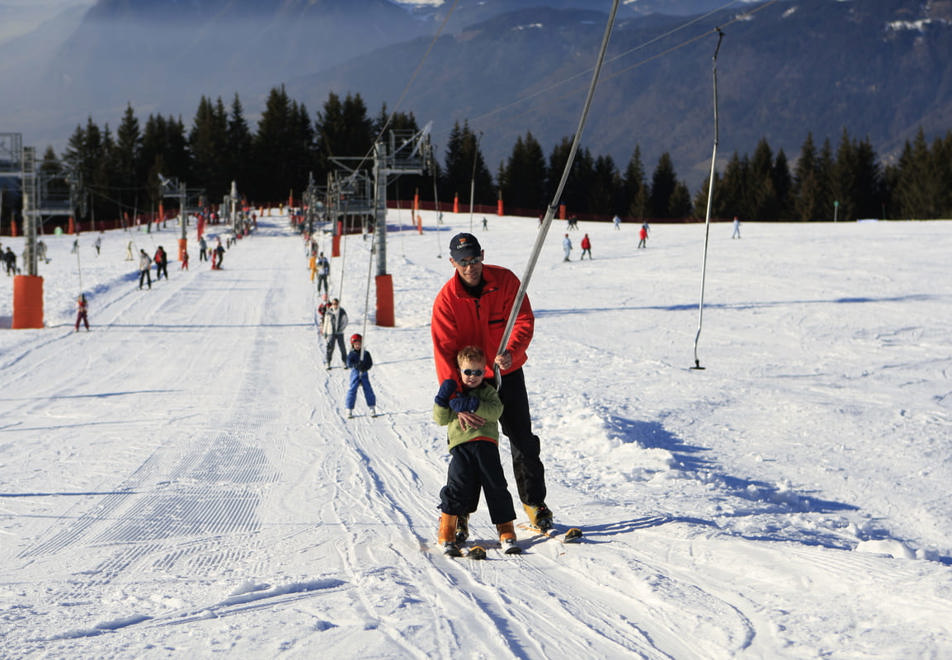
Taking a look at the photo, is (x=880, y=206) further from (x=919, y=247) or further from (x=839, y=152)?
(x=919, y=247)

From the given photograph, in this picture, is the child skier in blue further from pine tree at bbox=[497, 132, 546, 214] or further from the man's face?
pine tree at bbox=[497, 132, 546, 214]

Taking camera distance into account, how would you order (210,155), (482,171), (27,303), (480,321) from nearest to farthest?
(480,321) < (27,303) < (482,171) < (210,155)

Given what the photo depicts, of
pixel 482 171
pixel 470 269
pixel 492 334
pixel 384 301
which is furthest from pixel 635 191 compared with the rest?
pixel 470 269

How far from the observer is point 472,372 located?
4844mm

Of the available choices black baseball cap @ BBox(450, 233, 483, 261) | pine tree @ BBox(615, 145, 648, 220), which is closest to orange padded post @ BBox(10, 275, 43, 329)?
black baseball cap @ BBox(450, 233, 483, 261)

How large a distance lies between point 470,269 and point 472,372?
2.03ft

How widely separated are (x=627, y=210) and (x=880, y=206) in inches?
1197

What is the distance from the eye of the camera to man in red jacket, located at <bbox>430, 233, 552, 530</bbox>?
16.2ft

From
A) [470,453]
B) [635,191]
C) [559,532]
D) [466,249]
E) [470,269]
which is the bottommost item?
[559,532]

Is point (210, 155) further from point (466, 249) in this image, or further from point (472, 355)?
point (472, 355)

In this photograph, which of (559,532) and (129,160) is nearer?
(559,532)

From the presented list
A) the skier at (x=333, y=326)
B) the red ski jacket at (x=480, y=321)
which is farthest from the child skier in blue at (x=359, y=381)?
the red ski jacket at (x=480, y=321)

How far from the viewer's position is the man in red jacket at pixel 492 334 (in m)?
4.95

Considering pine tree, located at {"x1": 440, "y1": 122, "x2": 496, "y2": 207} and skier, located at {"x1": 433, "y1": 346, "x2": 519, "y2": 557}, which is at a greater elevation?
pine tree, located at {"x1": 440, "y1": 122, "x2": 496, "y2": 207}
